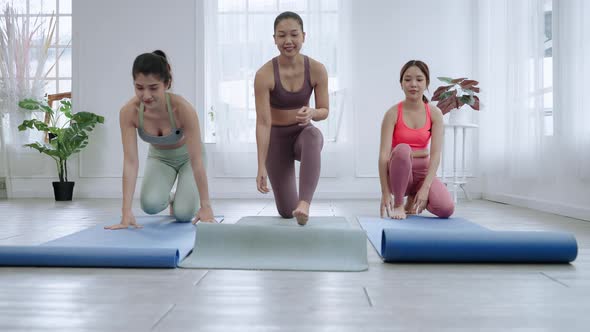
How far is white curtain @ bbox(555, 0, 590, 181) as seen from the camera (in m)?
3.05

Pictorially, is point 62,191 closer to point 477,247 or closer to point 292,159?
point 292,159

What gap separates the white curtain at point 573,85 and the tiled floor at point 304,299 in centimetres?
139

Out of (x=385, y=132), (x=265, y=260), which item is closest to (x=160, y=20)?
(x=385, y=132)

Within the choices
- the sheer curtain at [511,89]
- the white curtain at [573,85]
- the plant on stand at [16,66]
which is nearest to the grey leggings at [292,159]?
the white curtain at [573,85]

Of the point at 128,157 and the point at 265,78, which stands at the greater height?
the point at 265,78

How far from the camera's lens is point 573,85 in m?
3.17

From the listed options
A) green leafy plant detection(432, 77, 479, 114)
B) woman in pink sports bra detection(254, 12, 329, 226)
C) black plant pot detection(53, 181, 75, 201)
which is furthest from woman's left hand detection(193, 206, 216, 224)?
black plant pot detection(53, 181, 75, 201)

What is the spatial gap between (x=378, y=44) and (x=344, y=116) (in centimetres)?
82

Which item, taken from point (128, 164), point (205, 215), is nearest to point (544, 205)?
point (205, 215)

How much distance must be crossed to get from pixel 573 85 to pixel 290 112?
1758 millimetres

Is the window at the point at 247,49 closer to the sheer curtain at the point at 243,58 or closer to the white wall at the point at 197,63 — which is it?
the sheer curtain at the point at 243,58

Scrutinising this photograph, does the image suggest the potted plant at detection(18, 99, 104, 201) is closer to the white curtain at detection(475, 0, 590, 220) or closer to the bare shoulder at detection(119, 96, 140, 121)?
the bare shoulder at detection(119, 96, 140, 121)

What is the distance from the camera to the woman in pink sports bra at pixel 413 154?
3012mm

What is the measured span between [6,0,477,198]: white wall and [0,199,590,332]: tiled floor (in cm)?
348
